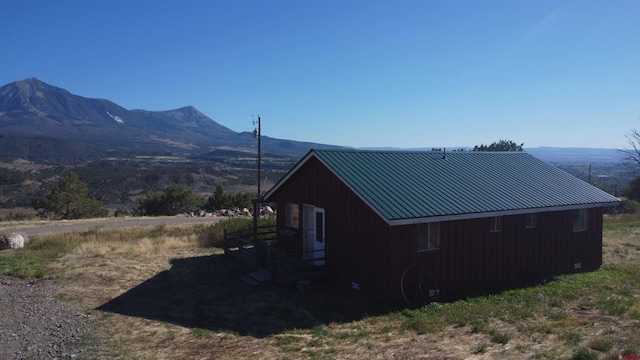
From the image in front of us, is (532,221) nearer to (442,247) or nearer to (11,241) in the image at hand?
(442,247)

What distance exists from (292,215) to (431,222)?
232 inches

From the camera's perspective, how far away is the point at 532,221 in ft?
53.3

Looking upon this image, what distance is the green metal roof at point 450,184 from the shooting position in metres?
13.7

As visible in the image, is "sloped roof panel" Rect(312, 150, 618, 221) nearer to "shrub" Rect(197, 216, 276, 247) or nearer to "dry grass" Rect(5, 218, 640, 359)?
"dry grass" Rect(5, 218, 640, 359)

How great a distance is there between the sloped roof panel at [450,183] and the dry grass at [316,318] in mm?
2654

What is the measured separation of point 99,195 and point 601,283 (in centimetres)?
6789

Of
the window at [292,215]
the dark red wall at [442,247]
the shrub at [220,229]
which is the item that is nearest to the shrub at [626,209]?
the dark red wall at [442,247]

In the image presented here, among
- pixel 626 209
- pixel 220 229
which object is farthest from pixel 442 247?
pixel 626 209

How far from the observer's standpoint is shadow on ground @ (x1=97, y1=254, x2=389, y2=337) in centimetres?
1180

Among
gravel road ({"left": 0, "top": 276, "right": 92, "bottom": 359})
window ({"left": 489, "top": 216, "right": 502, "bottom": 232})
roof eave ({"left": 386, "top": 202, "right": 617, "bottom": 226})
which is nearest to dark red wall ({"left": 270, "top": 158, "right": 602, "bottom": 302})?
window ({"left": 489, "top": 216, "right": 502, "bottom": 232})

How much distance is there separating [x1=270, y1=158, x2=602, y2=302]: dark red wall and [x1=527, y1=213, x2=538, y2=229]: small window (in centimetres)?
15

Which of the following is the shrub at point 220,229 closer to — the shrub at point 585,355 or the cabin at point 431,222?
the cabin at point 431,222

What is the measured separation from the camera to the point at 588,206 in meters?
17.0

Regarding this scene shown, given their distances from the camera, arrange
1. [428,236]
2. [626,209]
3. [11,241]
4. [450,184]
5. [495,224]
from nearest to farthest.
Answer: [428,236]
[495,224]
[450,184]
[11,241]
[626,209]
